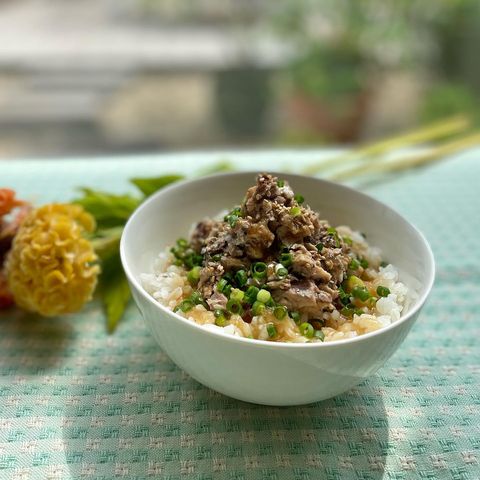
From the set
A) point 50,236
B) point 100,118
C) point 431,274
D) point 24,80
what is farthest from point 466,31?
point 50,236

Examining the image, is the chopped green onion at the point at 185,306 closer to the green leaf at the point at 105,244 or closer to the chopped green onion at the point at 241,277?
the chopped green onion at the point at 241,277

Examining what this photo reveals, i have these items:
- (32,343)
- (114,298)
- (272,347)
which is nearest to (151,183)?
(114,298)

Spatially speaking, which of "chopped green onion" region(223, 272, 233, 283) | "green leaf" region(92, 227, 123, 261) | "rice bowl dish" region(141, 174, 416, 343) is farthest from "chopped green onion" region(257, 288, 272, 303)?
"green leaf" region(92, 227, 123, 261)

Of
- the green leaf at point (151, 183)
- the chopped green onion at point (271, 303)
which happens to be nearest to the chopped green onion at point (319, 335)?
the chopped green onion at point (271, 303)

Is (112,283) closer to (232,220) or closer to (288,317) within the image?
(232,220)

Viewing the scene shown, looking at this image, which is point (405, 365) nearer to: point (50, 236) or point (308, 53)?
point (50, 236)

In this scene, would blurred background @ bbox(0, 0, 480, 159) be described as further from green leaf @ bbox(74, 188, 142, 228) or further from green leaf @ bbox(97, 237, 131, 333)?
green leaf @ bbox(97, 237, 131, 333)

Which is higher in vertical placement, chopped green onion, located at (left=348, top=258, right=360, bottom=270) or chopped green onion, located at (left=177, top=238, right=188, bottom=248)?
chopped green onion, located at (left=348, top=258, right=360, bottom=270)
